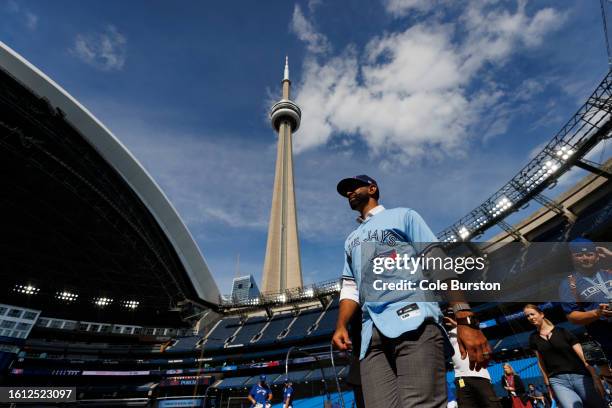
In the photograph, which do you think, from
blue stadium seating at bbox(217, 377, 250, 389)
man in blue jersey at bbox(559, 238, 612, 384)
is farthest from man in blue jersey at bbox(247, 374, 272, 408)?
blue stadium seating at bbox(217, 377, 250, 389)

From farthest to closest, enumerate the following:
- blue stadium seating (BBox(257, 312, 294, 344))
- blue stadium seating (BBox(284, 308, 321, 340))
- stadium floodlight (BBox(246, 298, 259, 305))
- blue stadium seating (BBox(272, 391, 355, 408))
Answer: stadium floodlight (BBox(246, 298, 259, 305)) → blue stadium seating (BBox(257, 312, 294, 344)) → blue stadium seating (BBox(284, 308, 321, 340)) → blue stadium seating (BBox(272, 391, 355, 408))

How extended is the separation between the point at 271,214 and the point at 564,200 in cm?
5292

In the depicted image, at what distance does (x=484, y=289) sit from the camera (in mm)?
28703

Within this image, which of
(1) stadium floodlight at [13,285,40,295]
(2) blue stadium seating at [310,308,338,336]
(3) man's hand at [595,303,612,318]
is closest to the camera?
(3) man's hand at [595,303,612,318]

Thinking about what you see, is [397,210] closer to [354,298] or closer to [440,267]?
[440,267]

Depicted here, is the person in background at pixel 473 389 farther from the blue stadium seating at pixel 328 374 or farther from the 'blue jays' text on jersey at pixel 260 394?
the blue stadium seating at pixel 328 374

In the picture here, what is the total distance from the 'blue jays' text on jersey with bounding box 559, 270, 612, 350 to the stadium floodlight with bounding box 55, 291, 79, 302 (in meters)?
48.2

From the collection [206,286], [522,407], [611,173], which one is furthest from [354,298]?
[206,286]

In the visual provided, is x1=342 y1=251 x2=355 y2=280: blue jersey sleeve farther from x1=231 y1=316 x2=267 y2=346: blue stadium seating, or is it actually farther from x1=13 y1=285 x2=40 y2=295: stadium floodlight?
x1=13 y1=285 x2=40 y2=295: stadium floodlight

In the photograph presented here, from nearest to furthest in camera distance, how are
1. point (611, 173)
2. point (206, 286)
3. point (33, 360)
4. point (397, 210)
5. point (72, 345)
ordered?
point (397, 210), point (611, 173), point (33, 360), point (72, 345), point (206, 286)

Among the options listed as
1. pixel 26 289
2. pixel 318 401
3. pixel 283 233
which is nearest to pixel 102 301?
pixel 26 289

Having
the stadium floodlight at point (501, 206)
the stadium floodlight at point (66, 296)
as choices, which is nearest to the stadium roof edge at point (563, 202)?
the stadium floodlight at point (501, 206)

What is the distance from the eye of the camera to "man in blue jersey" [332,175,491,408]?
1765 millimetres

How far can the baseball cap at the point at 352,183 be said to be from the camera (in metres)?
2.73
